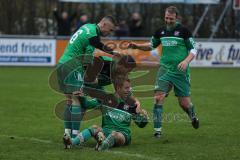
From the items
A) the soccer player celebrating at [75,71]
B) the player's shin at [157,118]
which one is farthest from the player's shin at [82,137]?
the player's shin at [157,118]

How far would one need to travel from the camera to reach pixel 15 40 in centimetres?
2850

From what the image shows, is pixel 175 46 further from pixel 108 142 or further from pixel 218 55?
pixel 218 55

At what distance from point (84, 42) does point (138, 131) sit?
2553 mm

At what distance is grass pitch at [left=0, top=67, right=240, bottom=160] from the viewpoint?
9.30 m

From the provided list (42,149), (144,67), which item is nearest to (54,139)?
(42,149)

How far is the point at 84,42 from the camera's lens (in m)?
10.1

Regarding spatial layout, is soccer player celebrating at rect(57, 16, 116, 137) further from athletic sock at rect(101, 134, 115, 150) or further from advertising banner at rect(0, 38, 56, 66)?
advertising banner at rect(0, 38, 56, 66)

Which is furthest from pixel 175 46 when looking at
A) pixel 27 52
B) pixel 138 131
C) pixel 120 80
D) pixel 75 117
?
pixel 27 52

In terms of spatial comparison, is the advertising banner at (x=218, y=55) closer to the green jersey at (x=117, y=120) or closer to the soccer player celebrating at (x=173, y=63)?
the soccer player celebrating at (x=173, y=63)

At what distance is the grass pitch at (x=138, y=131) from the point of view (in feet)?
30.5

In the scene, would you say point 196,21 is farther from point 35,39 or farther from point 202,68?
point 35,39

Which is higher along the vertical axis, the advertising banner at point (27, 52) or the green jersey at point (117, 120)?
the advertising banner at point (27, 52)

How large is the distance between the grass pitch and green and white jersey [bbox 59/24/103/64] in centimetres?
140

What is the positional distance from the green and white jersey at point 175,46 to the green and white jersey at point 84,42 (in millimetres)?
1785
